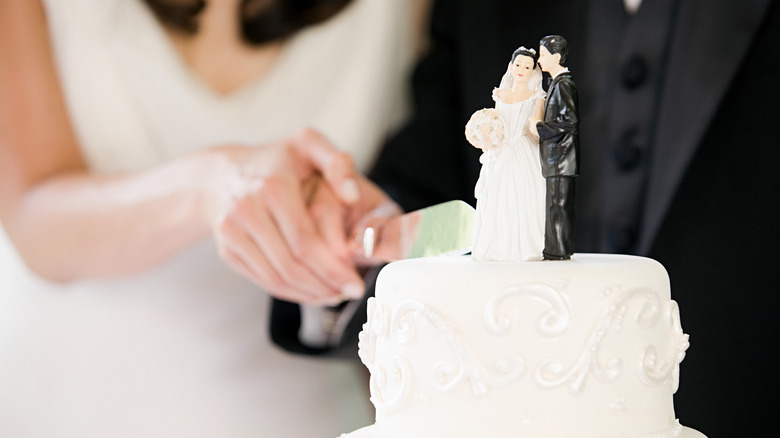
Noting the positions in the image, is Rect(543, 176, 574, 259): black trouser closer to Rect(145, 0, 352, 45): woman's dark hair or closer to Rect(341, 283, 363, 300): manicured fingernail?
Rect(341, 283, 363, 300): manicured fingernail

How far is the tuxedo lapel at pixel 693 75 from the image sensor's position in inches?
54.1

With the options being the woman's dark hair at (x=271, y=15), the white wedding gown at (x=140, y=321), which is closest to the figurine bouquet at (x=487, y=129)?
the white wedding gown at (x=140, y=321)

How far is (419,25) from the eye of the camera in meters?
2.16

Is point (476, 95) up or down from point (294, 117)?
up

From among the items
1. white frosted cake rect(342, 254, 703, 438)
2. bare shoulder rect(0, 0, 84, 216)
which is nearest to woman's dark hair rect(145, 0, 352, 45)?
bare shoulder rect(0, 0, 84, 216)

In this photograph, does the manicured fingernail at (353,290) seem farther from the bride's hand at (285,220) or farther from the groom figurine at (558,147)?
the groom figurine at (558,147)

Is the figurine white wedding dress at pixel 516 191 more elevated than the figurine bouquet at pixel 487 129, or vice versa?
the figurine bouquet at pixel 487 129

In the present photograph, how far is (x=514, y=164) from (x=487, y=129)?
0.20ft

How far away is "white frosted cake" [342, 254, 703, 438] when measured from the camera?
0.88m

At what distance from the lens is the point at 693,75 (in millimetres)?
1388

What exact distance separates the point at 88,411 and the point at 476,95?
1290 mm

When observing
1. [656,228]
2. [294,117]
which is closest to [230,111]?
[294,117]

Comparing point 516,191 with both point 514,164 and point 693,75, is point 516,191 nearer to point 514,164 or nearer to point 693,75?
point 514,164

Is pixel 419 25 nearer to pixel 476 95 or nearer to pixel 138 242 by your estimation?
pixel 476 95
